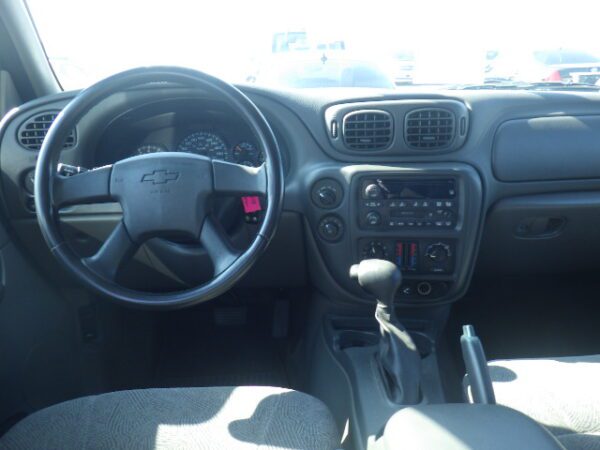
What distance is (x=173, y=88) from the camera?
66.9 inches

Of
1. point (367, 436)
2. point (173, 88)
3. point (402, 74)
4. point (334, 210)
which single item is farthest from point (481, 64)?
point (367, 436)

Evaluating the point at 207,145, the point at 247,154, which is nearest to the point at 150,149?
the point at 207,145

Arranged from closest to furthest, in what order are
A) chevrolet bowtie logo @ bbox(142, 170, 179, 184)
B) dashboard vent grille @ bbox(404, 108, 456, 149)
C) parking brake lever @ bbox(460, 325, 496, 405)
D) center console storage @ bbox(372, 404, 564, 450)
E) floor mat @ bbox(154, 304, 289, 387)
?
center console storage @ bbox(372, 404, 564, 450) → parking brake lever @ bbox(460, 325, 496, 405) → chevrolet bowtie logo @ bbox(142, 170, 179, 184) → dashboard vent grille @ bbox(404, 108, 456, 149) → floor mat @ bbox(154, 304, 289, 387)

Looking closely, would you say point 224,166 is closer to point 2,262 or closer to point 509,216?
point 2,262

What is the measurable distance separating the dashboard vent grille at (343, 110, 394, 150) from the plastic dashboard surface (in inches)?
1.0

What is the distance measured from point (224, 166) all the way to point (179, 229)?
0.18m

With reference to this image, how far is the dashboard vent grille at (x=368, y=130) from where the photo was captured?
1692mm

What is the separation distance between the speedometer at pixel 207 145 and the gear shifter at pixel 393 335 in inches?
22.7

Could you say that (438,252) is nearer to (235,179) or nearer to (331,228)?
(331,228)

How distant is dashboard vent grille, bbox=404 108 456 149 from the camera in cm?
168

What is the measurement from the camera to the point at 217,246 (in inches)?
55.7

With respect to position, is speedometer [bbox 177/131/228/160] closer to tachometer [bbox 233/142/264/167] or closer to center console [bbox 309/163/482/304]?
tachometer [bbox 233/142/264/167]

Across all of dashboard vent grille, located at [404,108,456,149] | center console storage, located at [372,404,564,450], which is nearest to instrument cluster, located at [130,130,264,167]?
dashboard vent grille, located at [404,108,456,149]

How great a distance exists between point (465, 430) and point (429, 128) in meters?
1.00
